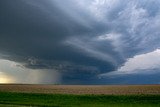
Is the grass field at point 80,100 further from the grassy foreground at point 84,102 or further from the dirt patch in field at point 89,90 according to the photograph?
the dirt patch in field at point 89,90

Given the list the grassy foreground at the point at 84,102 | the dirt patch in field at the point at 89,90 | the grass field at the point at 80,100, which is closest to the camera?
the grassy foreground at the point at 84,102

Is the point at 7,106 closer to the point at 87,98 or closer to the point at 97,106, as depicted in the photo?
the point at 97,106

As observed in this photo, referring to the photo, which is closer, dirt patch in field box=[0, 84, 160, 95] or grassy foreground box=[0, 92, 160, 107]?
grassy foreground box=[0, 92, 160, 107]

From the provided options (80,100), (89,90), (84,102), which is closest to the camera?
(84,102)

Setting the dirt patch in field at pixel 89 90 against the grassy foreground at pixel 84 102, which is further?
the dirt patch in field at pixel 89 90

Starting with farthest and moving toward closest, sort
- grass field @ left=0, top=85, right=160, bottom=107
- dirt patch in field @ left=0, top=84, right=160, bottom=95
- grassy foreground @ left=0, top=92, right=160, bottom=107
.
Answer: dirt patch in field @ left=0, top=84, right=160, bottom=95
grass field @ left=0, top=85, right=160, bottom=107
grassy foreground @ left=0, top=92, right=160, bottom=107

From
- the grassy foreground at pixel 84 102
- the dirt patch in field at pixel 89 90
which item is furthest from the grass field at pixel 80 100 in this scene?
the dirt patch in field at pixel 89 90

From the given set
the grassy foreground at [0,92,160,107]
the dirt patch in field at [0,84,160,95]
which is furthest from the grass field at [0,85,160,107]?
the dirt patch in field at [0,84,160,95]

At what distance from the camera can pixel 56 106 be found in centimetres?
4962

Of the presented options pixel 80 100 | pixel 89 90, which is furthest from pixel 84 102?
pixel 89 90

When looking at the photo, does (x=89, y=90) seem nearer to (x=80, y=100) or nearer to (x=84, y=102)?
(x=80, y=100)

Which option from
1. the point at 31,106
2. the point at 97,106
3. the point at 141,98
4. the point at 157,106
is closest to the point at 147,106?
the point at 157,106

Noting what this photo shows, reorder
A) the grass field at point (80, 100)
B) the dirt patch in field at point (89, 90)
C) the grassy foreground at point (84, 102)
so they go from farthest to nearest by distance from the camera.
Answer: the dirt patch in field at point (89, 90) → the grass field at point (80, 100) → the grassy foreground at point (84, 102)

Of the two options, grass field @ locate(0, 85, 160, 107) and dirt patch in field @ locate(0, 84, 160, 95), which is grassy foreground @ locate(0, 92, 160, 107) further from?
dirt patch in field @ locate(0, 84, 160, 95)
